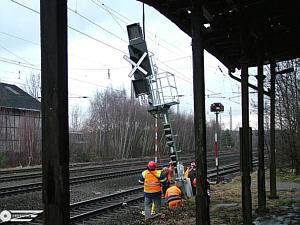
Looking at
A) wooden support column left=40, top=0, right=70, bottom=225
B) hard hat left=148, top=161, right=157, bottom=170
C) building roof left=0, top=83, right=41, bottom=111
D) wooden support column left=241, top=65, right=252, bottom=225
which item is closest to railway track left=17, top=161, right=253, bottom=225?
hard hat left=148, top=161, right=157, bottom=170

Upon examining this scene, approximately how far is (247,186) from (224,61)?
3527 mm

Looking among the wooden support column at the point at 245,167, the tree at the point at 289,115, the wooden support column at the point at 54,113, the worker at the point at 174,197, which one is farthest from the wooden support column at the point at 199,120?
the tree at the point at 289,115

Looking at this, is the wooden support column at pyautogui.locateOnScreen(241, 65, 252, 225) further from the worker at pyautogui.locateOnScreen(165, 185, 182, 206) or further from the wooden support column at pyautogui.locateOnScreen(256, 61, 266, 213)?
the worker at pyautogui.locateOnScreen(165, 185, 182, 206)

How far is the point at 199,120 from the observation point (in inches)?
186

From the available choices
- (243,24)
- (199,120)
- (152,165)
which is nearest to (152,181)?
(152,165)

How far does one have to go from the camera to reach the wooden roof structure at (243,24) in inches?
218

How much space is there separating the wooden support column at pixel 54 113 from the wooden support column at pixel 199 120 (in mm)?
2352

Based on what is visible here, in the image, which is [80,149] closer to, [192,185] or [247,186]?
[192,185]

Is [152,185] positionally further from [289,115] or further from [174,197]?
[289,115]

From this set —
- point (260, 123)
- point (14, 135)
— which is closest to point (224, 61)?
point (260, 123)

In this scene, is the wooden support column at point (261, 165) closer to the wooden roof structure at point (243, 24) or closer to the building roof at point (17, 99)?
the wooden roof structure at point (243, 24)

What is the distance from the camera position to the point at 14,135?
92.1ft

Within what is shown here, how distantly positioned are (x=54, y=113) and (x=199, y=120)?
2.49 metres

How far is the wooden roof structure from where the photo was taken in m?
5.54
